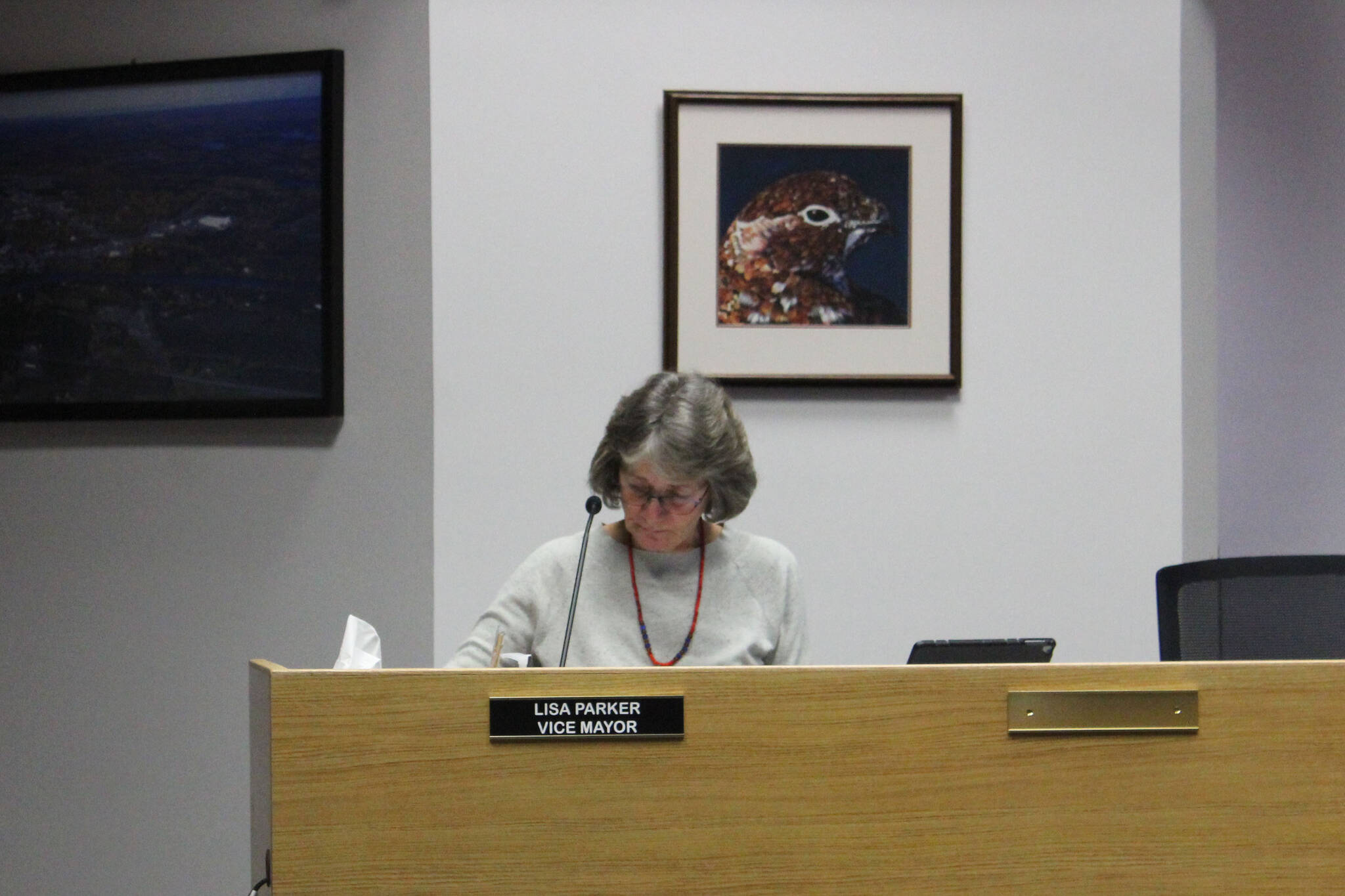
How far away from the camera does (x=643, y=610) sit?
6.31 ft

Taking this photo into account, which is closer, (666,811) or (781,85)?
(666,811)

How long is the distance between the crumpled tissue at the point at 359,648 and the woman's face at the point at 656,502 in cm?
66

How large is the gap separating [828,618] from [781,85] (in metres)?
1.10

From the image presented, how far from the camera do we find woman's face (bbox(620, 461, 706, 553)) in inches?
72.4

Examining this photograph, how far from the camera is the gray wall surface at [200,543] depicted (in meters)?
2.40

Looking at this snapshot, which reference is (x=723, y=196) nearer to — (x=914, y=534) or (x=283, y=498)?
(x=914, y=534)

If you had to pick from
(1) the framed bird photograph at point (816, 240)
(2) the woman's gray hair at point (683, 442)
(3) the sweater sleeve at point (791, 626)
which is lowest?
(3) the sweater sleeve at point (791, 626)

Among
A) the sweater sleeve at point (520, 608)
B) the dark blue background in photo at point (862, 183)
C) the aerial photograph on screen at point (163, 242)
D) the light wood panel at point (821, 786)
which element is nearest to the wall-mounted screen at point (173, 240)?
the aerial photograph on screen at point (163, 242)

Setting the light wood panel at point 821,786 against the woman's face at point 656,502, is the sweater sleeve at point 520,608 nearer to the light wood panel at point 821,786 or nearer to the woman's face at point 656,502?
the woman's face at point 656,502

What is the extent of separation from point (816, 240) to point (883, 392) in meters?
0.34

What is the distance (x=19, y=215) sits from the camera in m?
2.54

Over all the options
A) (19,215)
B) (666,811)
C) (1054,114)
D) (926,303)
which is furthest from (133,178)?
(666,811)

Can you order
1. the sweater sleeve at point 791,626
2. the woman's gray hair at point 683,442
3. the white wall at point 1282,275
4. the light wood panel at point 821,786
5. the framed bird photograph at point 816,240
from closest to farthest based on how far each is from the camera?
Answer: the light wood panel at point 821,786
the woman's gray hair at point 683,442
the sweater sleeve at point 791,626
the framed bird photograph at point 816,240
the white wall at point 1282,275

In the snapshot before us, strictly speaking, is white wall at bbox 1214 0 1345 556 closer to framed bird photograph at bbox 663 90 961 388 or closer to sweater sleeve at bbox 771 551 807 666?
framed bird photograph at bbox 663 90 961 388
